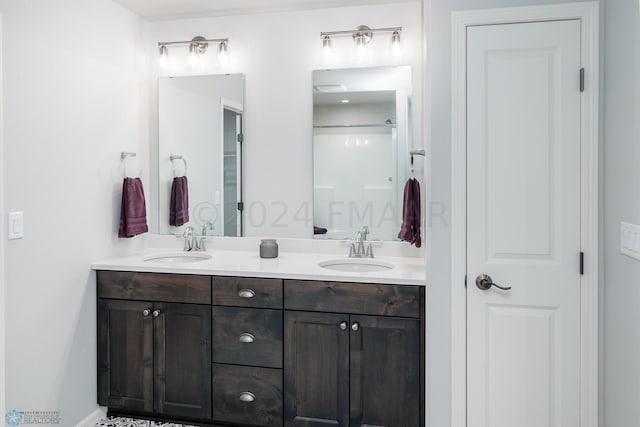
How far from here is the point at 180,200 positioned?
9.73 ft

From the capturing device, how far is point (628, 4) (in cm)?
159

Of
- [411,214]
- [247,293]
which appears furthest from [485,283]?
[247,293]

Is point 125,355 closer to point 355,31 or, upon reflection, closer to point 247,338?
point 247,338

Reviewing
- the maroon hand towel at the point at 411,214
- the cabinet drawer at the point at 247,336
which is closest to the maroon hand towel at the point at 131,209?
the cabinet drawer at the point at 247,336

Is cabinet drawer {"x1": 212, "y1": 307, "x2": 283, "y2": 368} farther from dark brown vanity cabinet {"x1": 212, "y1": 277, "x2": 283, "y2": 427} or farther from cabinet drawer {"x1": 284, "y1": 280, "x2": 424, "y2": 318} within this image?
cabinet drawer {"x1": 284, "y1": 280, "x2": 424, "y2": 318}

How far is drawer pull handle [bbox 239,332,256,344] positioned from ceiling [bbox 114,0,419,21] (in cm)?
196

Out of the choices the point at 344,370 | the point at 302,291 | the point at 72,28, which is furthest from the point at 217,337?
the point at 72,28

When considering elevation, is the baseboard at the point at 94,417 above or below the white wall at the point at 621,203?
below

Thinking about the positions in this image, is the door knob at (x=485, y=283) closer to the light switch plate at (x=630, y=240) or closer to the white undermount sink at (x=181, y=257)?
the light switch plate at (x=630, y=240)

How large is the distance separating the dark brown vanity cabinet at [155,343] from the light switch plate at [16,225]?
0.55 metres

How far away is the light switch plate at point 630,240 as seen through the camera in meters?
1.52

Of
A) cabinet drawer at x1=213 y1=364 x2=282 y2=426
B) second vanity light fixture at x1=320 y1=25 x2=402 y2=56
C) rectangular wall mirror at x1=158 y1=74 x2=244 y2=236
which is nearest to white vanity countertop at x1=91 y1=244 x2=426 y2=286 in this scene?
rectangular wall mirror at x1=158 y1=74 x2=244 y2=236

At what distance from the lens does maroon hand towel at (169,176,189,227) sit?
117 inches

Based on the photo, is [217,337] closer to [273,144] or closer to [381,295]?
[381,295]
